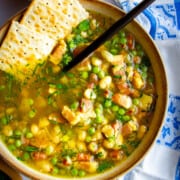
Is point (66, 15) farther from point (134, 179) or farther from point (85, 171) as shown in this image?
point (134, 179)

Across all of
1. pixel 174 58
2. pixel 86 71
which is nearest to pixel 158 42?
pixel 174 58

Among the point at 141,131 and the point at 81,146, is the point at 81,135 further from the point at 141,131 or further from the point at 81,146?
the point at 141,131

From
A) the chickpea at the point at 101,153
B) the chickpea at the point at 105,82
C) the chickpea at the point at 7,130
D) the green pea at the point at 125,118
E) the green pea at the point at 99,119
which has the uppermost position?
the chickpea at the point at 105,82

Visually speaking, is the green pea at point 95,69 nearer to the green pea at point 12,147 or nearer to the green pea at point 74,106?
the green pea at point 74,106

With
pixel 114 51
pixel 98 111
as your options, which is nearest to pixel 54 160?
pixel 98 111

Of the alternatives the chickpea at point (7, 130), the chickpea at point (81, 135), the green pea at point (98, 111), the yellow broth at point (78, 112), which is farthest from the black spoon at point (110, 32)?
the chickpea at point (7, 130)

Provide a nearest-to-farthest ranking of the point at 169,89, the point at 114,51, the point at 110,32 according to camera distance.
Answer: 1. the point at 110,32
2. the point at 114,51
3. the point at 169,89

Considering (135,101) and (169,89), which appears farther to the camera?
(169,89)

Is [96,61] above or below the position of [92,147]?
above
